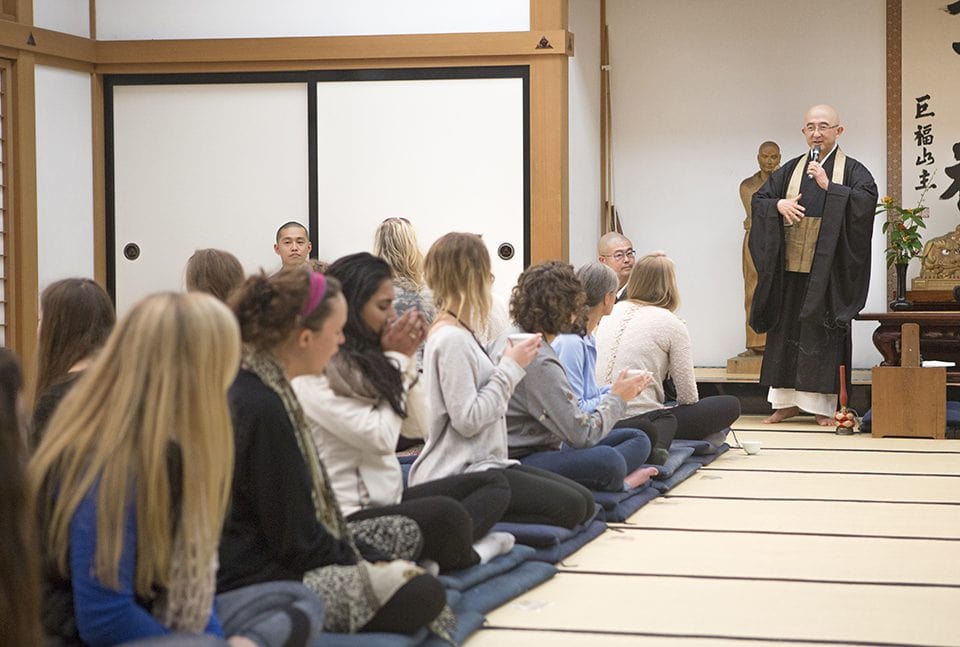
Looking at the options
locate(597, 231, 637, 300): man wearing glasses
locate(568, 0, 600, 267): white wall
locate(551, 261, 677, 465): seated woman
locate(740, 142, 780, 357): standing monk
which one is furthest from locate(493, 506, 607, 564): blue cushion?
locate(740, 142, 780, 357): standing monk

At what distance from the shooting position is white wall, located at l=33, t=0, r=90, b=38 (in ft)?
21.9

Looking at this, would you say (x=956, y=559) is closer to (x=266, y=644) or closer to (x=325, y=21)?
(x=266, y=644)

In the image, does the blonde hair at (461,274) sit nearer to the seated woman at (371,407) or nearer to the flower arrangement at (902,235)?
the seated woman at (371,407)

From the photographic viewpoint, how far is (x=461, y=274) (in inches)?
147

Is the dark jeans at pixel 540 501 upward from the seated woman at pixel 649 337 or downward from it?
downward

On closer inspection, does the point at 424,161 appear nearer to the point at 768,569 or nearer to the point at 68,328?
the point at 768,569

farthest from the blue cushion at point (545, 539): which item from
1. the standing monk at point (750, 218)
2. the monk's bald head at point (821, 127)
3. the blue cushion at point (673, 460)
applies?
the standing monk at point (750, 218)

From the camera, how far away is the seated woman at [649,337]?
545cm

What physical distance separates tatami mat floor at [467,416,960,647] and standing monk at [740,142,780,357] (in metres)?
2.82

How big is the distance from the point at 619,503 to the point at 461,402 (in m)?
1.17

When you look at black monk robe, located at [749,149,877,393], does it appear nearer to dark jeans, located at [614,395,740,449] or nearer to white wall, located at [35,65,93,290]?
dark jeans, located at [614,395,740,449]

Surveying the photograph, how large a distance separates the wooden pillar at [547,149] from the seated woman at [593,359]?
1.53 metres

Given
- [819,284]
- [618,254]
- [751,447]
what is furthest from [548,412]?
[819,284]

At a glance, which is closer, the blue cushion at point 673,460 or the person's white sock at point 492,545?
the person's white sock at point 492,545
